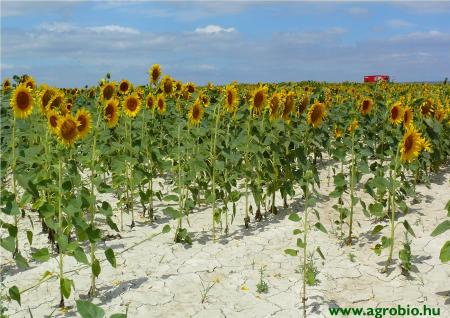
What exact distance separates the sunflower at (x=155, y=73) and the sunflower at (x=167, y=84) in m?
0.19

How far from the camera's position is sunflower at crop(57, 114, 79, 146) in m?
3.66

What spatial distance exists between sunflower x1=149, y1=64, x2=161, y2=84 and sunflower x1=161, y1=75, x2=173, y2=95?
0.19 meters

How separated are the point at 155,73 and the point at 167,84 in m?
0.32

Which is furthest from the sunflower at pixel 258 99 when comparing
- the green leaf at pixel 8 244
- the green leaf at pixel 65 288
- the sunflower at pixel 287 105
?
the green leaf at pixel 8 244

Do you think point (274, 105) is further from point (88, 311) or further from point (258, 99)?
point (88, 311)

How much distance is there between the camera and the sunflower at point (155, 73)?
23.7ft

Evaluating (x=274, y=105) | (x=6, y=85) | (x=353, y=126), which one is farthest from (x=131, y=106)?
(x=6, y=85)

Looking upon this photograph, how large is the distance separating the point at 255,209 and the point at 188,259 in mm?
1503

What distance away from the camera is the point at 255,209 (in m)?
5.86

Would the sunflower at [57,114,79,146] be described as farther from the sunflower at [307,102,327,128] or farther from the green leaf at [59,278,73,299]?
the sunflower at [307,102,327,128]

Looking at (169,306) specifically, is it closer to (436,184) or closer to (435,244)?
(435,244)

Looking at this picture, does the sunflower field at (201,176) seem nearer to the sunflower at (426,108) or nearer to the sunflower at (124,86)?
the sunflower at (426,108)

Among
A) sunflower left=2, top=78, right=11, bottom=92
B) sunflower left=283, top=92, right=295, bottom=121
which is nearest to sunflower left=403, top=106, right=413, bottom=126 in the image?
sunflower left=283, top=92, right=295, bottom=121

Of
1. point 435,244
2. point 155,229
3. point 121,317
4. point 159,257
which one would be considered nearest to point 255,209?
point 155,229
